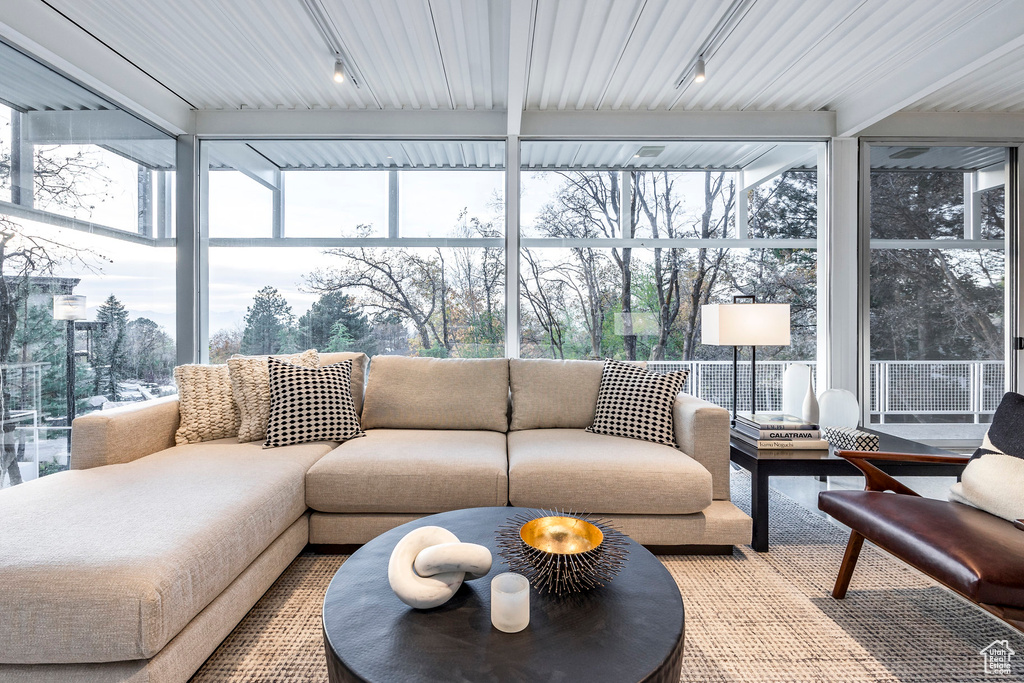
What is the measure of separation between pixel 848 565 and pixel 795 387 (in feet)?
6.05

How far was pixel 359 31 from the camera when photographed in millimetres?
2688

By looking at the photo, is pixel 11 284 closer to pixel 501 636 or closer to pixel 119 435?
pixel 119 435

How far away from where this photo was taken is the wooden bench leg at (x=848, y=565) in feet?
6.05

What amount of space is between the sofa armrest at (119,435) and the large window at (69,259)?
0.59 m

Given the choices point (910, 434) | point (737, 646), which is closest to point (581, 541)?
point (737, 646)

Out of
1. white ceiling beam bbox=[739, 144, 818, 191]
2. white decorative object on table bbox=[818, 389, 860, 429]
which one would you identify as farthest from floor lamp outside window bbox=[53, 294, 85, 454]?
white decorative object on table bbox=[818, 389, 860, 429]

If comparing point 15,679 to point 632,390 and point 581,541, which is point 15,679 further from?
point 632,390

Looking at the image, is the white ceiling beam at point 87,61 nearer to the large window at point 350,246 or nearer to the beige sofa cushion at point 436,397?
the large window at point 350,246

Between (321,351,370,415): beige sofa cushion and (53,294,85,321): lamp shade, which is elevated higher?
(53,294,85,321): lamp shade

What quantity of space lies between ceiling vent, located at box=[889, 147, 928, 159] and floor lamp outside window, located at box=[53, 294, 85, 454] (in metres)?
5.36

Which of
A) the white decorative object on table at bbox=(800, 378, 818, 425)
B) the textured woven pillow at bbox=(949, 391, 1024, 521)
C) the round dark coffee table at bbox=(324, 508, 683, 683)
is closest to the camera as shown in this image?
the round dark coffee table at bbox=(324, 508, 683, 683)

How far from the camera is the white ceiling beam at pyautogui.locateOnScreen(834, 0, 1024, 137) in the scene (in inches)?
99.0

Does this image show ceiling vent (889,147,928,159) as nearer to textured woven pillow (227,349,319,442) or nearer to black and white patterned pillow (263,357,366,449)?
black and white patterned pillow (263,357,366,449)

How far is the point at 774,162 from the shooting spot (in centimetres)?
374
